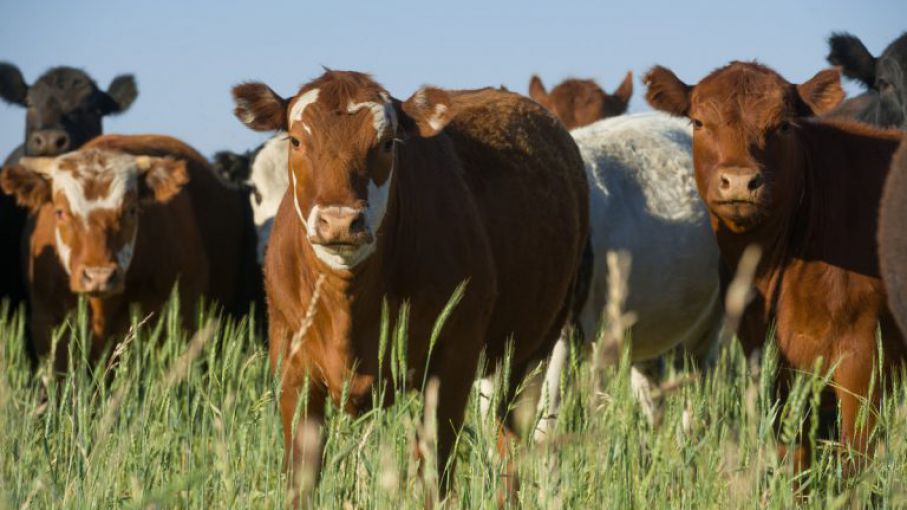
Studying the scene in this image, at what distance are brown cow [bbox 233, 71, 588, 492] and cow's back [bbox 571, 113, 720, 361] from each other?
265 centimetres

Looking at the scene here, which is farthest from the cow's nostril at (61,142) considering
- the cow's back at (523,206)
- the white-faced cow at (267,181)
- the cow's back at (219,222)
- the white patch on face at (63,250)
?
the cow's back at (523,206)

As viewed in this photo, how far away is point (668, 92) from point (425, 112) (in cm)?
164

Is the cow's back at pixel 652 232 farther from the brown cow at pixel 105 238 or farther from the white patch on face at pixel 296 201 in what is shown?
the white patch on face at pixel 296 201

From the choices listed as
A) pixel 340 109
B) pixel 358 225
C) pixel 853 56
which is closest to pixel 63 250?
pixel 340 109

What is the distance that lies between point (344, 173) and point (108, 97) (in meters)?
8.12

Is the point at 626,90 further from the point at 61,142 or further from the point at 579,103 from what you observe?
the point at 61,142

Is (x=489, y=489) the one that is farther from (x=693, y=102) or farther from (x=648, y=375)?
(x=648, y=375)

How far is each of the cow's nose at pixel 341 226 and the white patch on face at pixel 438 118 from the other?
35.6 inches

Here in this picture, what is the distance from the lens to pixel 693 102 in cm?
652

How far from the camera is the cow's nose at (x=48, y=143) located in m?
11.0

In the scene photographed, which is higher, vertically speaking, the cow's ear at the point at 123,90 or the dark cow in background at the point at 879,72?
the dark cow in background at the point at 879,72

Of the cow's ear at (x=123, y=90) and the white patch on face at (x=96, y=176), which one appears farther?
the cow's ear at (x=123, y=90)

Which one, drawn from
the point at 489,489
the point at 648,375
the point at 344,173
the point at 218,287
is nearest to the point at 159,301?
the point at 218,287

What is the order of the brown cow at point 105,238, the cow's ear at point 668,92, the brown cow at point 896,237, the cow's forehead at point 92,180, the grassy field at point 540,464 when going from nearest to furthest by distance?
the grassy field at point 540,464
the brown cow at point 896,237
the cow's ear at point 668,92
the brown cow at point 105,238
the cow's forehead at point 92,180
